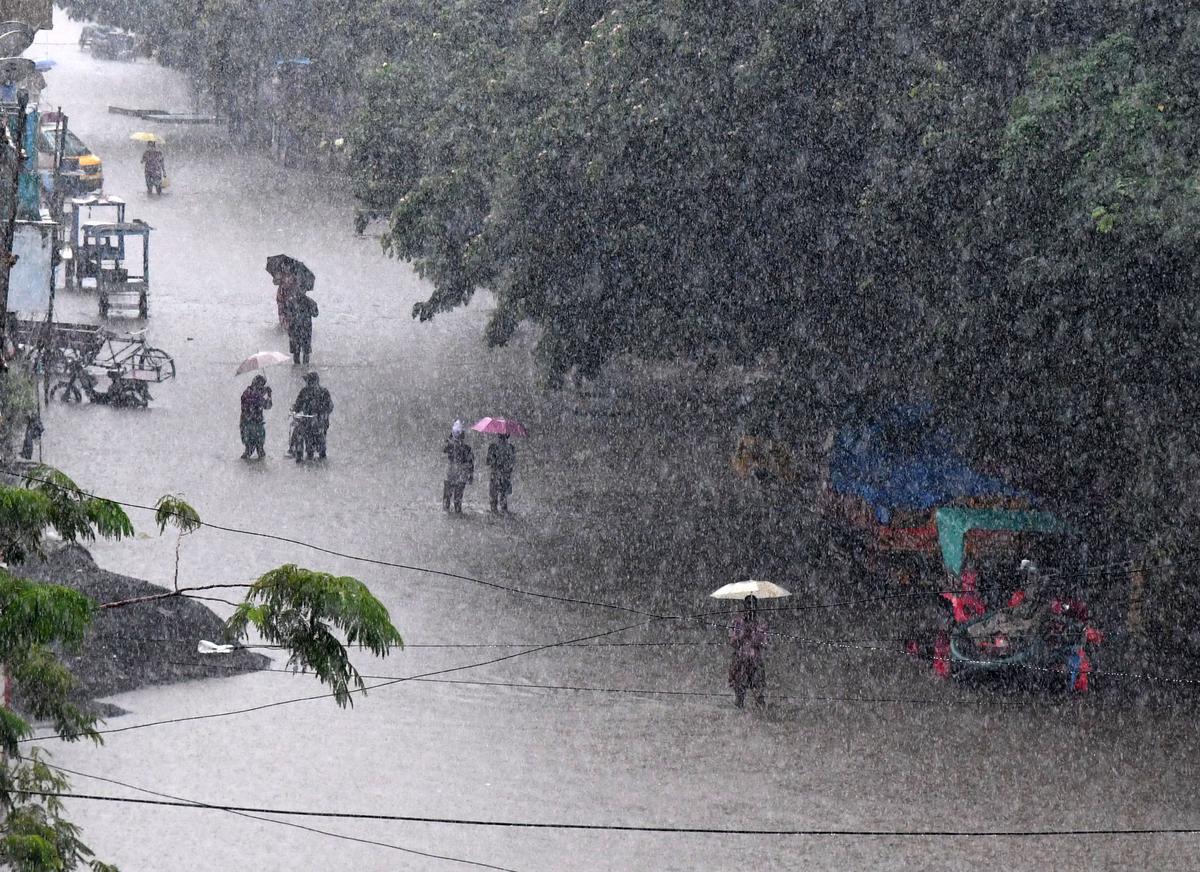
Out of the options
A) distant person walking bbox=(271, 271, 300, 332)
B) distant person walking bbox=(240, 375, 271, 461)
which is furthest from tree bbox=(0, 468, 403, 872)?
distant person walking bbox=(271, 271, 300, 332)

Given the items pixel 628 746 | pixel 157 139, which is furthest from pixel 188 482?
pixel 157 139

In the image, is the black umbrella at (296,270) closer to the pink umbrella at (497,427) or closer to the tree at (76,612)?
the pink umbrella at (497,427)

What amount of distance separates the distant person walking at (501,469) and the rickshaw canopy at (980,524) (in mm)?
5409

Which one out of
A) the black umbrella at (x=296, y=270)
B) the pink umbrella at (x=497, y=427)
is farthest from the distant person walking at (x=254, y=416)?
the black umbrella at (x=296, y=270)

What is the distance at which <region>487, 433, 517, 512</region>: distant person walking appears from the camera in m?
20.1

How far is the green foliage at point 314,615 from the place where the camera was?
5895 millimetres

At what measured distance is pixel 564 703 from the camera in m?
14.6

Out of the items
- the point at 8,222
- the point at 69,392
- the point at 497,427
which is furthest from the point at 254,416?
the point at 8,222

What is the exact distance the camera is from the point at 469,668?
15320mm

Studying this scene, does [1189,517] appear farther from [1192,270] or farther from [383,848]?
[383,848]

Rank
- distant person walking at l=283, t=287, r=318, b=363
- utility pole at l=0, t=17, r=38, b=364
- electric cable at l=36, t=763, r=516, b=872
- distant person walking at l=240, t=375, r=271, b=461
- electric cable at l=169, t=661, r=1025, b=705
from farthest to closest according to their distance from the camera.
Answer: distant person walking at l=283, t=287, r=318, b=363 → distant person walking at l=240, t=375, r=271, b=461 → electric cable at l=169, t=661, r=1025, b=705 → electric cable at l=36, t=763, r=516, b=872 → utility pole at l=0, t=17, r=38, b=364

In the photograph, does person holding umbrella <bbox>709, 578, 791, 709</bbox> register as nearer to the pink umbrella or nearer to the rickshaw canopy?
the rickshaw canopy

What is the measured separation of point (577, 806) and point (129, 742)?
11.7 ft

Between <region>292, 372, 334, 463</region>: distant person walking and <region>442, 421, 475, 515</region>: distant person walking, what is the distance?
2.13 metres
